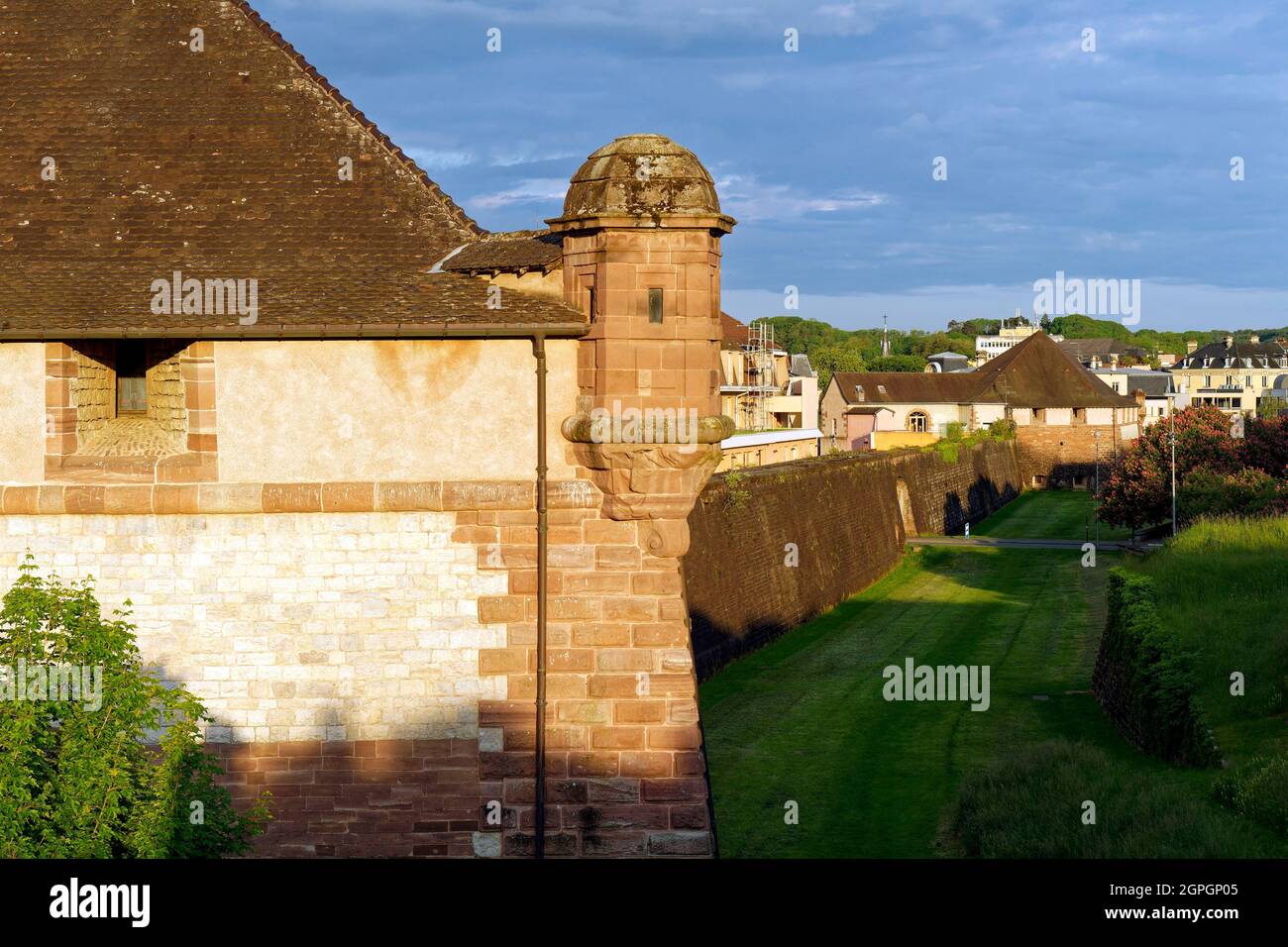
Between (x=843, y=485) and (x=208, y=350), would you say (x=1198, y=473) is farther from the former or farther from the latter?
(x=208, y=350)

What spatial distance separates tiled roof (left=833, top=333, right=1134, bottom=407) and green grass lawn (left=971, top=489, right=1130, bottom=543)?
12150mm

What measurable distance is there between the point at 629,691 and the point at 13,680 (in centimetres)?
591

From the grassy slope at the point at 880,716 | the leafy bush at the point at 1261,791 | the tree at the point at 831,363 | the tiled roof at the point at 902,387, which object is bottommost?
the grassy slope at the point at 880,716

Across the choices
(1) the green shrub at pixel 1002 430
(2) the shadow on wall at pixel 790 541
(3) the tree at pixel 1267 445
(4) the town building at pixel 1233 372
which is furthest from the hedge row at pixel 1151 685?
(4) the town building at pixel 1233 372

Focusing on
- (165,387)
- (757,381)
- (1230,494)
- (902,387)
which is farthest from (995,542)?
(902,387)

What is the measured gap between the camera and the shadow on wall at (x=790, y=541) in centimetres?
3431

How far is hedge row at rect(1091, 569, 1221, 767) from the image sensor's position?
22266 millimetres

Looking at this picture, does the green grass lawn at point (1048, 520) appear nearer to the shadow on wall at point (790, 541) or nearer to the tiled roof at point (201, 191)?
the shadow on wall at point (790, 541)

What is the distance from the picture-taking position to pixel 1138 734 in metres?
24.9

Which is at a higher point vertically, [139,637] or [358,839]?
[139,637]

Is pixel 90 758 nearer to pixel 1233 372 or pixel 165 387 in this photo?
pixel 165 387

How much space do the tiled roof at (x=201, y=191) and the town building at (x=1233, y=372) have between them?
569ft
